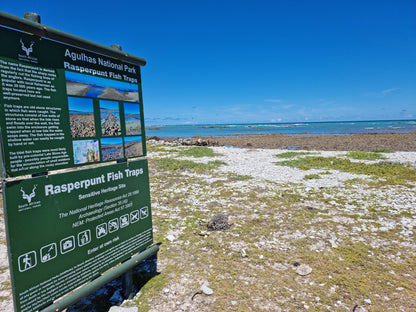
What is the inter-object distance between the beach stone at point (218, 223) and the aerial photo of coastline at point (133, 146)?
319 cm

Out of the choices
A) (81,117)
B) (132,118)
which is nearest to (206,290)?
(132,118)

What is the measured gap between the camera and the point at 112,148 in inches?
151

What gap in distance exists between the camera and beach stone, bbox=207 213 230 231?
6.49 m

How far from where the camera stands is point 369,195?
9039 millimetres

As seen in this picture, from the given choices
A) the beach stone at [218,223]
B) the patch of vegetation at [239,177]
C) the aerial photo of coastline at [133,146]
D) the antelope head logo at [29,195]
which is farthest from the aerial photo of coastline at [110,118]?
the patch of vegetation at [239,177]

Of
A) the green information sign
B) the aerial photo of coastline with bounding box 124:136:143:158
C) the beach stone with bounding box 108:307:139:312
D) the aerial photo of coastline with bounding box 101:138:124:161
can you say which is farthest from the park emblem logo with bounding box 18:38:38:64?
the beach stone with bounding box 108:307:139:312

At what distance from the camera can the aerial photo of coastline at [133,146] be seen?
13.5 ft

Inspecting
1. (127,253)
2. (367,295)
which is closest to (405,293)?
(367,295)

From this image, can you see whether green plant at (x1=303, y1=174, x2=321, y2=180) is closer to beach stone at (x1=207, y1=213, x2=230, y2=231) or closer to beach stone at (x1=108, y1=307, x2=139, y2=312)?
beach stone at (x1=207, y1=213, x2=230, y2=231)

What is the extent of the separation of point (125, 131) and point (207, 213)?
4463 mm

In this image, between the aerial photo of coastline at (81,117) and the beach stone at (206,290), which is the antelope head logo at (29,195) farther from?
the beach stone at (206,290)

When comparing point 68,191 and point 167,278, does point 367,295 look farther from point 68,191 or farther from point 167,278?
point 68,191

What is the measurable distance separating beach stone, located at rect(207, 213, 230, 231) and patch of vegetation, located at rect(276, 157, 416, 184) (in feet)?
27.7

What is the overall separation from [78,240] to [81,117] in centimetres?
173
